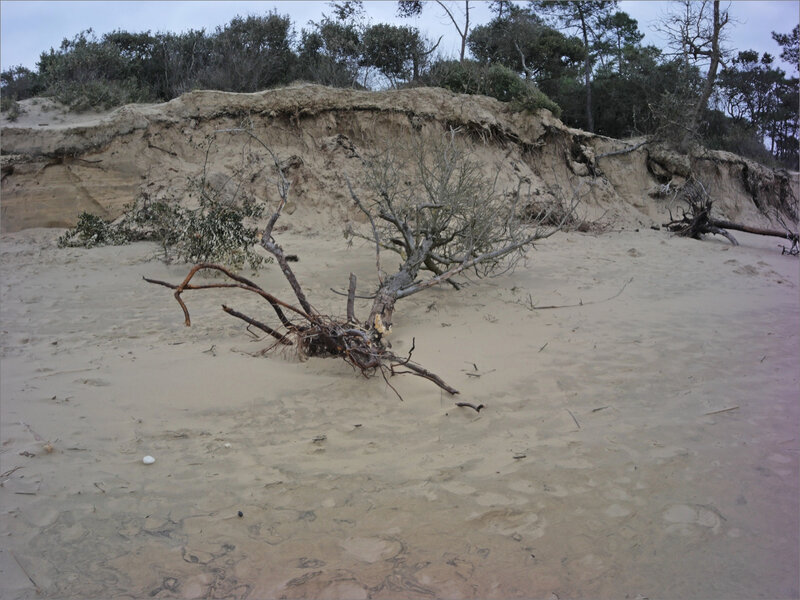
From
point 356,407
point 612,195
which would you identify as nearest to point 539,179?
point 612,195

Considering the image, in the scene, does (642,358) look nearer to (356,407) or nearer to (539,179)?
(356,407)

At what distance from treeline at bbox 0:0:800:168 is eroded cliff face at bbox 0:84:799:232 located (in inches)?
33.0

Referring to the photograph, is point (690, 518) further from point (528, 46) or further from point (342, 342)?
point (528, 46)

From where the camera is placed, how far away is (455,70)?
13.0 meters

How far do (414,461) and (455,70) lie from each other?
454 inches

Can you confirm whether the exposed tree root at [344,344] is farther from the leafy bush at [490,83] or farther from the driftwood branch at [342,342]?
the leafy bush at [490,83]

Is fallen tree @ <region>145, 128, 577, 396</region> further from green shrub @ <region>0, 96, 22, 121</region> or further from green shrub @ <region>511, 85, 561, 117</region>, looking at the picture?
green shrub @ <region>0, 96, 22, 121</region>

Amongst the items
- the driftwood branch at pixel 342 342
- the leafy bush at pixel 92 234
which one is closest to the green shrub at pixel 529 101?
the leafy bush at pixel 92 234

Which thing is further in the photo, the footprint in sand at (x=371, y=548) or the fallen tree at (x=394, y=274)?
the fallen tree at (x=394, y=274)

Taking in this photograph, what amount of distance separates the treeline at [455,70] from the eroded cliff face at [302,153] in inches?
33.0

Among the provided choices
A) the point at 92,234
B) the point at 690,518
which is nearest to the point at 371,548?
the point at 690,518

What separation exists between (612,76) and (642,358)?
13359 mm

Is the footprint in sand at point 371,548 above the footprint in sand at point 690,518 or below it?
below

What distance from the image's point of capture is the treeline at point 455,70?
484 inches
